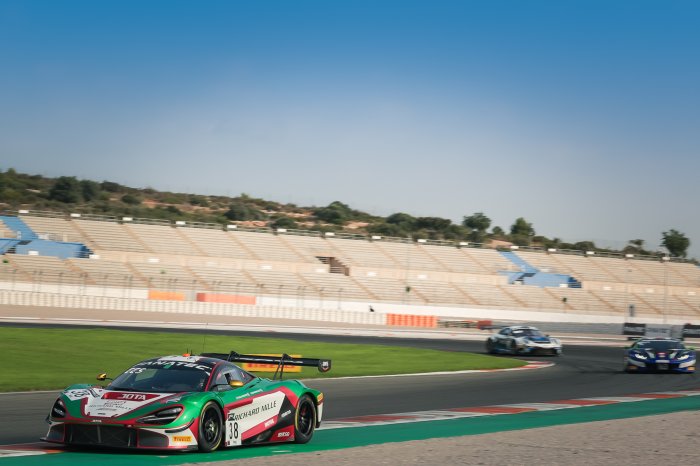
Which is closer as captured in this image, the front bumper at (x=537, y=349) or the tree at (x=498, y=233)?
the front bumper at (x=537, y=349)

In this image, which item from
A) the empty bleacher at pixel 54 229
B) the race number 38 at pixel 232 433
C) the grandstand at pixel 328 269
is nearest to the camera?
the race number 38 at pixel 232 433

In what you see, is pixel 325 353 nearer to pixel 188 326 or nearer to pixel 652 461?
pixel 188 326

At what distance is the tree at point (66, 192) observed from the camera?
115m

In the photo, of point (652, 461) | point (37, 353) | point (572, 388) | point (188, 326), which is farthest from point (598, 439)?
point (188, 326)

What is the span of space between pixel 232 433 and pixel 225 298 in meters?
46.7

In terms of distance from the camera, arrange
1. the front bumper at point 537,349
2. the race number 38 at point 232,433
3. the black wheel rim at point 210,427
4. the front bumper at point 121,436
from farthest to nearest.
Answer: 1. the front bumper at point 537,349
2. the race number 38 at point 232,433
3. the black wheel rim at point 210,427
4. the front bumper at point 121,436

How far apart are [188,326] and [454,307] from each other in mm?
27551

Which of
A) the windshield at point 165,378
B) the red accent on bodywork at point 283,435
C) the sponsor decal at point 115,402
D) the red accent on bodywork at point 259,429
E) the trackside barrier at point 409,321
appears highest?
the windshield at point 165,378

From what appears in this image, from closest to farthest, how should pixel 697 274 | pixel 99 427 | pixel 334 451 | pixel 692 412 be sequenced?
pixel 99 427, pixel 334 451, pixel 692 412, pixel 697 274

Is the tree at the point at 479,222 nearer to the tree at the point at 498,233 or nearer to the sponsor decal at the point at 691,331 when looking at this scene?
the tree at the point at 498,233

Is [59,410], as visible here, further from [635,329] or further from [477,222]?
[477,222]

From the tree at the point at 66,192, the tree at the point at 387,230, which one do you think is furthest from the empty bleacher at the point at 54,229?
the tree at the point at 387,230

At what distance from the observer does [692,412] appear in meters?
17.8

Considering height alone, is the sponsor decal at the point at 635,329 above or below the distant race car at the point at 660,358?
below
